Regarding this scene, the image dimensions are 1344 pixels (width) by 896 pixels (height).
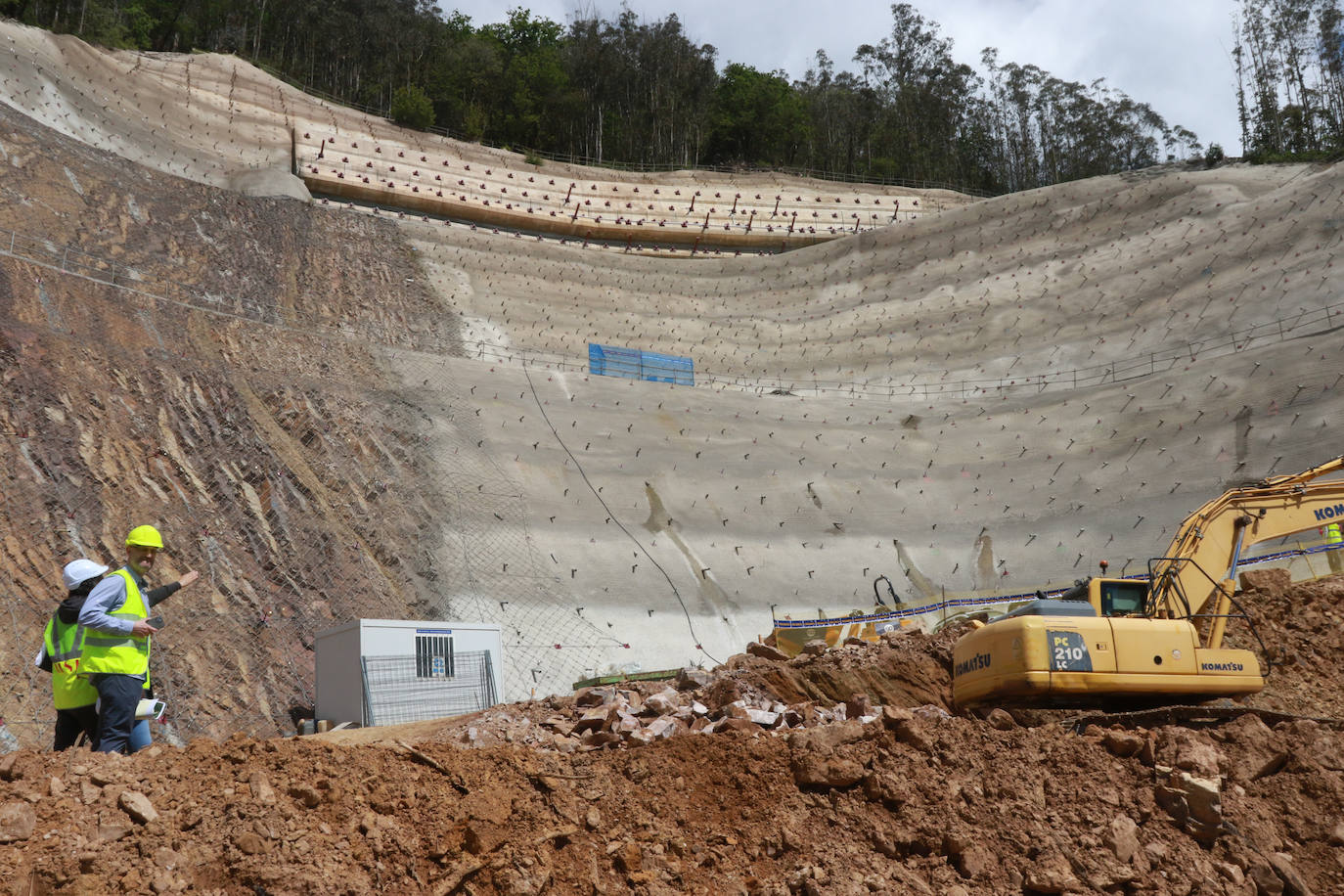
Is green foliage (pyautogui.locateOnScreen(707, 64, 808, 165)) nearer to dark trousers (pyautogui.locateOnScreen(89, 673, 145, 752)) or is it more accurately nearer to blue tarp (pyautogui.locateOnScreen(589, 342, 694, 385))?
blue tarp (pyautogui.locateOnScreen(589, 342, 694, 385))

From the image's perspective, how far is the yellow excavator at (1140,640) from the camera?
905cm

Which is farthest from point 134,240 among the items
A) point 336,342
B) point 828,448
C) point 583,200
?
point 583,200

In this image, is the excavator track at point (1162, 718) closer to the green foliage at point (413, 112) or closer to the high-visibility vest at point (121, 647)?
the high-visibility vest at point (121, 647)

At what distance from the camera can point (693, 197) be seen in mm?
50938

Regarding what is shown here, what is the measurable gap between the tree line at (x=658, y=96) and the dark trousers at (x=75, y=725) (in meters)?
53.8

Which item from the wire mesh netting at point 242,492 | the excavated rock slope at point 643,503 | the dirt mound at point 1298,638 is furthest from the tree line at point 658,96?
the dirt mound at point 1298,638

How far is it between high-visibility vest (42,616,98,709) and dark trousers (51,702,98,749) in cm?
6

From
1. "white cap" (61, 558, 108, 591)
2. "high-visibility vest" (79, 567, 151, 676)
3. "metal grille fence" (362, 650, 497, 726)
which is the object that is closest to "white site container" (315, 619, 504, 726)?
"metal grille fence" (362, 650, 497, 726)

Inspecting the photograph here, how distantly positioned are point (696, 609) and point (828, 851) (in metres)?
17.3

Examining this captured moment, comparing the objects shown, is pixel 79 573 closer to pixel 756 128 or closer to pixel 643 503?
pixel 643 503

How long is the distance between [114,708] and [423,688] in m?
9.05

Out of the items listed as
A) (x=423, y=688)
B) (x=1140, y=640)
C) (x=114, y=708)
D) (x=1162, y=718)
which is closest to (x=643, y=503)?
(x=423, y=688)

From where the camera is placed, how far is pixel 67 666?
A: 6039 millimetres

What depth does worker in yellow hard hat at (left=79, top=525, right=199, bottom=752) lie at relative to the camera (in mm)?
5973
